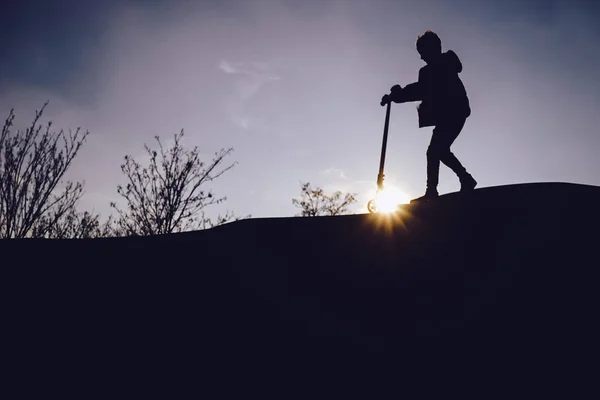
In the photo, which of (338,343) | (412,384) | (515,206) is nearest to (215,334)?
(338,343)

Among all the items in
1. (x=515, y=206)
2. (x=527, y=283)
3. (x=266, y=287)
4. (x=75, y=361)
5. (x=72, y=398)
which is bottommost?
(x=72, y=398)

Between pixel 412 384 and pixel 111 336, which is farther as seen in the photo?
pixel 111 336

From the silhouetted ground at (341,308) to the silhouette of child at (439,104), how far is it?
112 cm

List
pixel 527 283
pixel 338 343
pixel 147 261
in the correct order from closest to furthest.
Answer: pixel 527 283 → pixel 338 343 → pixel 147 261

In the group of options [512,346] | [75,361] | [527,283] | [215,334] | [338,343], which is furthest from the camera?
[75,361]

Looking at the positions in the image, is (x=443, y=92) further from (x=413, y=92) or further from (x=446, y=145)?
(x=446, y=145)

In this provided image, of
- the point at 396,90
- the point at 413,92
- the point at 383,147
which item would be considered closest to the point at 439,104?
the point at 413,92

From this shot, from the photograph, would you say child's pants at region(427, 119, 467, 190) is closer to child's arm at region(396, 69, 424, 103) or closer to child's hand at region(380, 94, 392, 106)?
child's arm at region(396, 69, 424, 103)

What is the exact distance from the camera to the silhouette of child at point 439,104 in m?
3.84

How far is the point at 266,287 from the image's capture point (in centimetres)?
288

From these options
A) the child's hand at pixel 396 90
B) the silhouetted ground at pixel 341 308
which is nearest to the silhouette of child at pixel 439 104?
the child's hand at pixel 396 90

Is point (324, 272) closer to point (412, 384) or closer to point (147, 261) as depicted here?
point (412, 384)

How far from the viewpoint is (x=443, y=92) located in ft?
12.7

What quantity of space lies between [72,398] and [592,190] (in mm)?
4376
